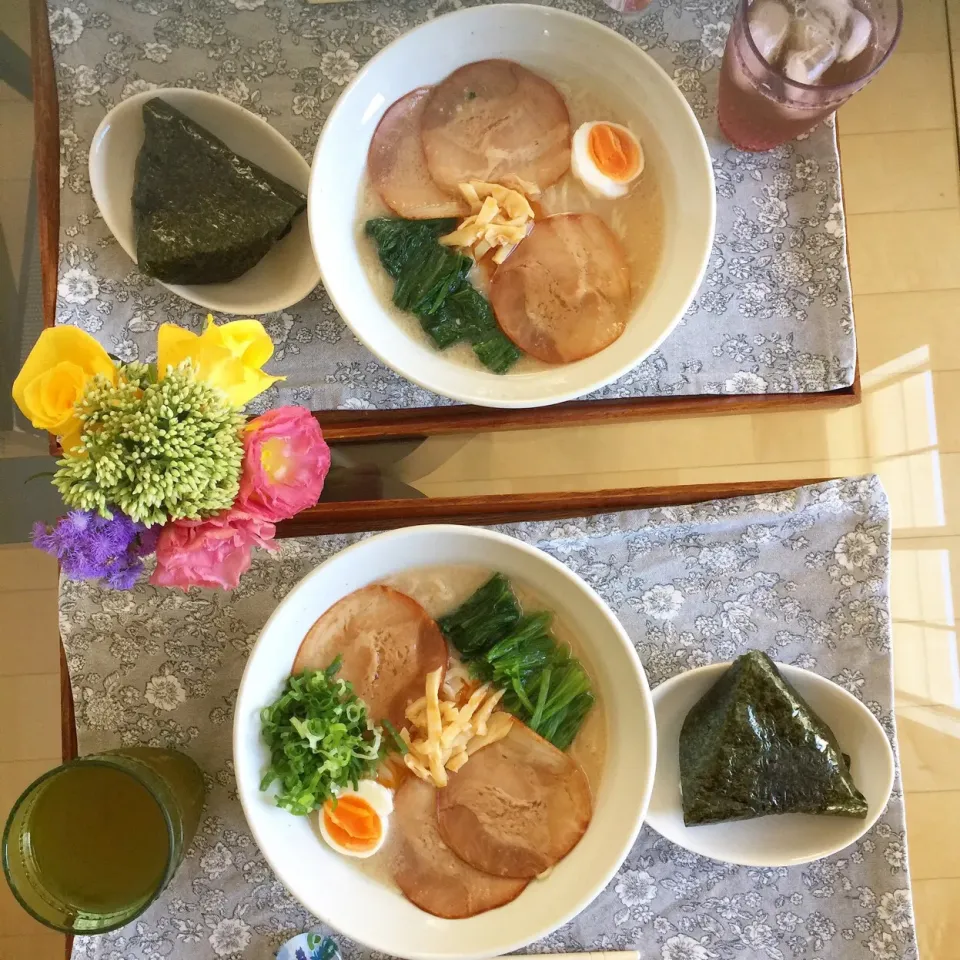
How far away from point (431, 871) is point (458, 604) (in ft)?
1.20

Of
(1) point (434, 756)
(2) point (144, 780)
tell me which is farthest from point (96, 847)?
(1) point (434, 756)

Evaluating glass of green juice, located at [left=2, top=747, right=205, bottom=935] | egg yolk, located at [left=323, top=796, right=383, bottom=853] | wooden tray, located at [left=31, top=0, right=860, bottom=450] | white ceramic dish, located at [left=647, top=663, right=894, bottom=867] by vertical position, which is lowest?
white ceramic dish, located at [left=647, top=663, right=894, bottom=867]

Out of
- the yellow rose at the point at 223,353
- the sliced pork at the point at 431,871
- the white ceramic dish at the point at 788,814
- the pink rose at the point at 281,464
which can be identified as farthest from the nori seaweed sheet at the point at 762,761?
the yellow rose at the point at 223,353

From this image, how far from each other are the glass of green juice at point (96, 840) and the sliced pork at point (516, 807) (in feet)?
1.22

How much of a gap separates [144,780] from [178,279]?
2.27 ft

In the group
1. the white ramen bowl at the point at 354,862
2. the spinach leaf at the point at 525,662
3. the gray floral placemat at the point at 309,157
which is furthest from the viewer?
the gray floral placemat at the point at 309,157

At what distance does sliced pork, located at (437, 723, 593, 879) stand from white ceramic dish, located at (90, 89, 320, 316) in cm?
73

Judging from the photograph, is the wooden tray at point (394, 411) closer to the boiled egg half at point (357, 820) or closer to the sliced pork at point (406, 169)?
the sliced pork at point (406, 169)

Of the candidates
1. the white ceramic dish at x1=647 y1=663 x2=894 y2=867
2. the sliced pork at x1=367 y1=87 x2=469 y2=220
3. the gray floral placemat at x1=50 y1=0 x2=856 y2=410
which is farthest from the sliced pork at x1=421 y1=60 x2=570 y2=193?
the white ceramic dish at x1=647 y1=663 x2=894 y2=867

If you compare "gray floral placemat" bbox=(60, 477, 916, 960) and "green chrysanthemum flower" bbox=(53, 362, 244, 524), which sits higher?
"green chrysanthemum flower" bbox=(53, 362, 244, 524)

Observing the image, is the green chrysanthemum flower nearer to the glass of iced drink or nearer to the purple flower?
the purple flower

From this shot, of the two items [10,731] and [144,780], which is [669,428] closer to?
[144,780]

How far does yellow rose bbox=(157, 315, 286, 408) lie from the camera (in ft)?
2.78

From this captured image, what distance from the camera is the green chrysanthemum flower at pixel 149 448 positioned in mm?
803
